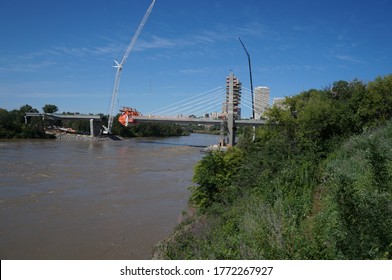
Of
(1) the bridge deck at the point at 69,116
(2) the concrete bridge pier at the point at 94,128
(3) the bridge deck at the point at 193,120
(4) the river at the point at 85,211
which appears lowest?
(4) the river at the point at 85,211

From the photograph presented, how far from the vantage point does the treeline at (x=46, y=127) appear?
57719 mm

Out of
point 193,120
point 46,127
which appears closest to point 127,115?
point 193,120

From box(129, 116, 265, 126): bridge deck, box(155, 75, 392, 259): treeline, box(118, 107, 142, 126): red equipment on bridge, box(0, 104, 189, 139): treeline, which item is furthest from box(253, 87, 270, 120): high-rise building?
box(0, 104, 189, 139): treeline

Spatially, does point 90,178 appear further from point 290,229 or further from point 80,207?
point 290,229

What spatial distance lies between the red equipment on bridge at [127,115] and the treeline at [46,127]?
11.8 metres

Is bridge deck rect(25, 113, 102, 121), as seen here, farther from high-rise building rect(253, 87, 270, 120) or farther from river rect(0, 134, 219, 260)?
river rect(0, 134, 219, 260)

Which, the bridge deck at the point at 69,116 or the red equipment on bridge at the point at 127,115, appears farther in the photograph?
the bridge deck at the point at 69,116

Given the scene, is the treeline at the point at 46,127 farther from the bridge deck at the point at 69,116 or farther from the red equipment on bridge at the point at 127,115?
the red equipment on bridge at the point at 127,115

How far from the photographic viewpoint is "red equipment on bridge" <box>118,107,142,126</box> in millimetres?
58844

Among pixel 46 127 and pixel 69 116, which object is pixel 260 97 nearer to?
pixel 69 116

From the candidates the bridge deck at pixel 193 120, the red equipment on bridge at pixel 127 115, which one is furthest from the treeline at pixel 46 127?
the bridge deck at pixel 193 120

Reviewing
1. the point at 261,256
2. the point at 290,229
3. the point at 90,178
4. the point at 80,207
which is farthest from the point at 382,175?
the point at 90,178

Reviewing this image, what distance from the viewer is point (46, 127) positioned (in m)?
68.4

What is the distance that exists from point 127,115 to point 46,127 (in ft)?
63.6
